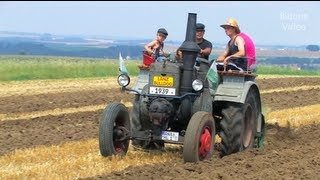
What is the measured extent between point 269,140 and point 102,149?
12.2 ft

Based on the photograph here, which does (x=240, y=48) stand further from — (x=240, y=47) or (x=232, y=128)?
(x=232, y=128)

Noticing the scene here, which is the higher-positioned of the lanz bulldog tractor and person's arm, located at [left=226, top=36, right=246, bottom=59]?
person's arm, located at [left=226, top=36, right=246, bottom=59]

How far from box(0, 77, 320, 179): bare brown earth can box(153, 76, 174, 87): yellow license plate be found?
1063 mm

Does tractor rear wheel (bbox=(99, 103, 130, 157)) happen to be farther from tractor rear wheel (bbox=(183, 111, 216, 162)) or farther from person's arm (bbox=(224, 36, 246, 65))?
person's arm (bbox=(224, 36, 246, 65))

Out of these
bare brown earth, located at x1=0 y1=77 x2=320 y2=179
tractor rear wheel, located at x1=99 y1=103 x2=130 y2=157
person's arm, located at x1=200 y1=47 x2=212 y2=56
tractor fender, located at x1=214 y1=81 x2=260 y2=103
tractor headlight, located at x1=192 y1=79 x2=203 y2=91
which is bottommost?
bare brown earth, located at x1=0 y1=77 x2=320 y2=179

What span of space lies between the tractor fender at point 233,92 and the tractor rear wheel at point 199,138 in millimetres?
671

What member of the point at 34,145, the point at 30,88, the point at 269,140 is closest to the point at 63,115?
the point at 34,145

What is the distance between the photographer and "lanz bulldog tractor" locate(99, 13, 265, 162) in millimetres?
8531

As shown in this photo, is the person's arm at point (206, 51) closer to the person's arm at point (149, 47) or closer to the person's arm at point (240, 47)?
the person's arm at point (240, 47)

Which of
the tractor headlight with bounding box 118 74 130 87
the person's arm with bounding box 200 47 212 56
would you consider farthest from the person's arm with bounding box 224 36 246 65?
the tractor headlight with bounding box 118 74 130 87

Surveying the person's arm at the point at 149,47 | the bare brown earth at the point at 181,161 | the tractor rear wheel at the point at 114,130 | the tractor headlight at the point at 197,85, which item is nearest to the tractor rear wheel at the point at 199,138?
the bare brown earth at the point at 181,161

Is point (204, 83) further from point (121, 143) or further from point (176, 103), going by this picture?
point (121, 143)

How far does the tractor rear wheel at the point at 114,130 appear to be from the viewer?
8.63 meters

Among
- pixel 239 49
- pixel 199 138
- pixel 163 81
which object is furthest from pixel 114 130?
pixel 239 49
